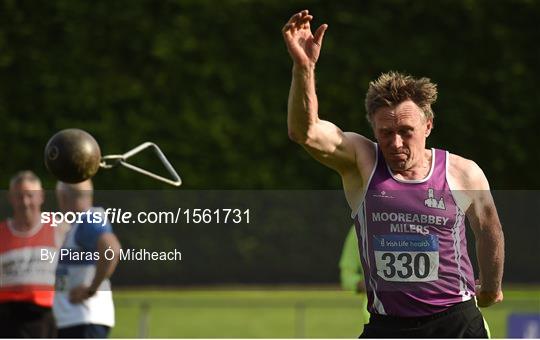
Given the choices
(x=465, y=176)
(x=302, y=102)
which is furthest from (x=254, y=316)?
(x=302, y=102)

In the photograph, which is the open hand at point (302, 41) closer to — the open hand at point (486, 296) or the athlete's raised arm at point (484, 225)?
the athlete's raised arm at point (484, 225)

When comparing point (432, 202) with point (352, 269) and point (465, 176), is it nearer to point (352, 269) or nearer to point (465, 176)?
point (465, 176)

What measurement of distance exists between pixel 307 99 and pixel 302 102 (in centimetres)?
2

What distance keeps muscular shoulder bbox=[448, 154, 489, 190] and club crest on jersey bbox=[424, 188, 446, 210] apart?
0.11 m

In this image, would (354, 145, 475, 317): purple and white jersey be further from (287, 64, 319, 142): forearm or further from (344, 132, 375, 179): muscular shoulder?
(287, 64, 319, 142): forearm

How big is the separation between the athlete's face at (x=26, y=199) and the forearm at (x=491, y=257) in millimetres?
3310

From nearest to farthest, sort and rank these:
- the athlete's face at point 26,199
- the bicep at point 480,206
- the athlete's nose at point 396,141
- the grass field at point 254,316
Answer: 1. the athlete's nose at point 396,141
2. the bicep at point 480,206
3. the athlete's face at point 26,199
4. the grass field at point 254,316

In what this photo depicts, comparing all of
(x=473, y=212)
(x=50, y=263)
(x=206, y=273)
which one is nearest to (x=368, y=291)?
(x=473, y=212)

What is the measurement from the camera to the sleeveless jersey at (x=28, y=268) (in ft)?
24.7

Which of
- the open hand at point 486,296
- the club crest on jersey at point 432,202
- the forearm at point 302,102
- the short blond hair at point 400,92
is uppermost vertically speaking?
the short blond hair at point 400,92

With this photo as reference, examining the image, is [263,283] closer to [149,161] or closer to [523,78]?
[149,161]

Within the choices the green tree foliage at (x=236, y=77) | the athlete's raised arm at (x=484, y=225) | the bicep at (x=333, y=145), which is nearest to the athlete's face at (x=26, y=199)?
the bicep at (x=333, y=145)

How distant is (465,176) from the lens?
5.36 m

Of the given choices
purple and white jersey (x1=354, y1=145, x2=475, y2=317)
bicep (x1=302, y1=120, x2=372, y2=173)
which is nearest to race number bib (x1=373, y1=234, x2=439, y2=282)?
purple and white jersey (x1=354, y1=145, x2=475, y2=317)
